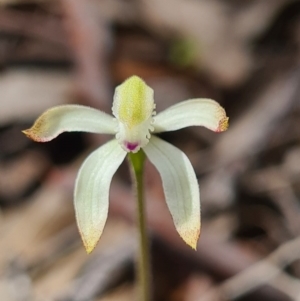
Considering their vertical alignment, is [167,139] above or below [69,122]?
above

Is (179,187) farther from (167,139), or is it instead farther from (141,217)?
(167,139)

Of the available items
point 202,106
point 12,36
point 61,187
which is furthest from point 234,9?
point 202,106

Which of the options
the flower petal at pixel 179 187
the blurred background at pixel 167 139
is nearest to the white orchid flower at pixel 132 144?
the flower petal at pixel 179 187

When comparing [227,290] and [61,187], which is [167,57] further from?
[227,290]

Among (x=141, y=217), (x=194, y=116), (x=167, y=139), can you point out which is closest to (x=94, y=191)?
(x=141, y=217)

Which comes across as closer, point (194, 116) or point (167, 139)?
point (194, 116)

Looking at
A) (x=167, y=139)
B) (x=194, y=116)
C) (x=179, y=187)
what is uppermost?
(x=167, y=139)
